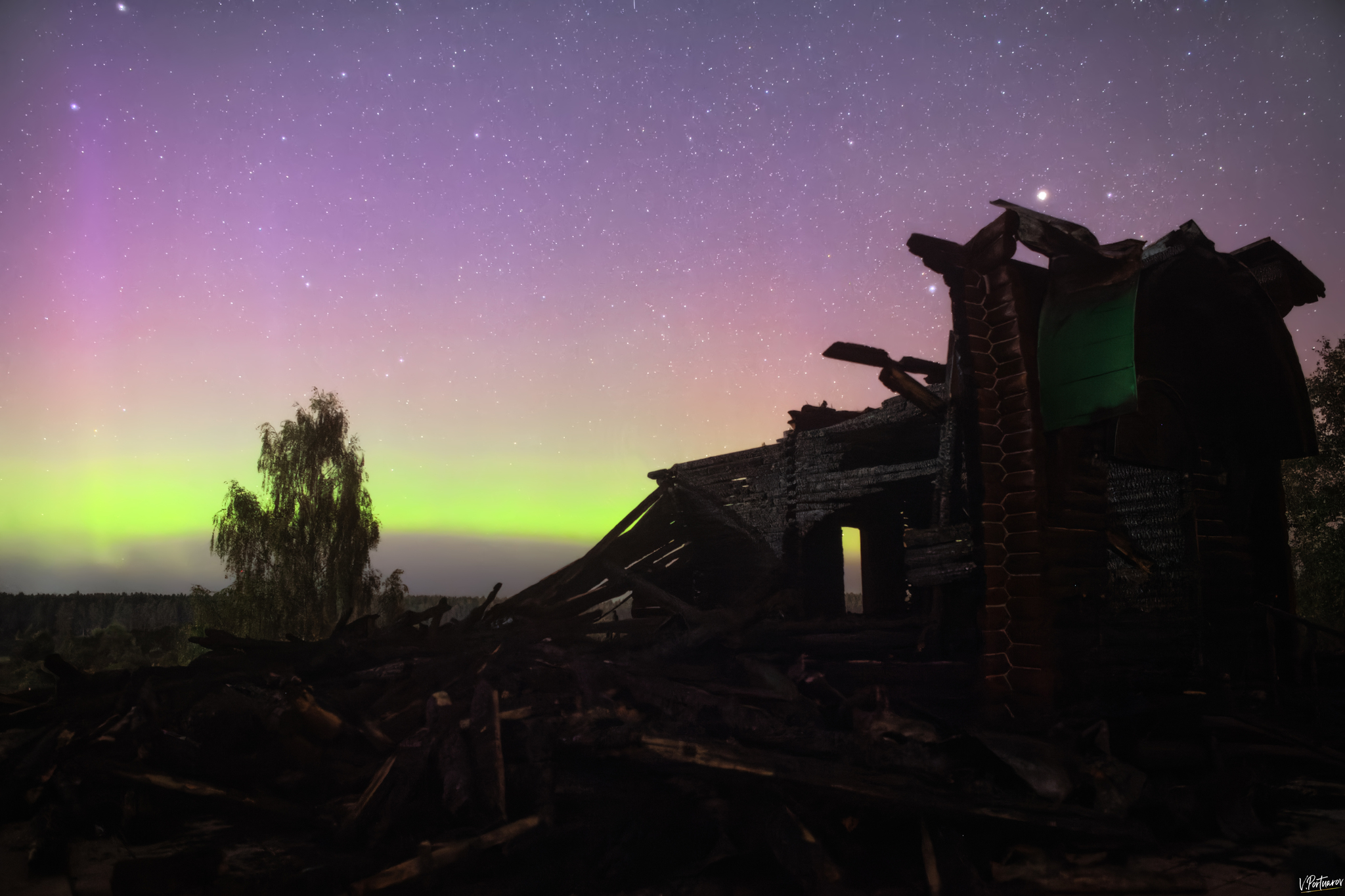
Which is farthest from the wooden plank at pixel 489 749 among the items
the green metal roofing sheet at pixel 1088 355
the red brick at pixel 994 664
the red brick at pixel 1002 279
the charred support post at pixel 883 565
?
the charred support post at pixel 883 565

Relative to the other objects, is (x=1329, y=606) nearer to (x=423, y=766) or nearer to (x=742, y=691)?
(x=742, y=691)

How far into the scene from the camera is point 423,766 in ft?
17.8

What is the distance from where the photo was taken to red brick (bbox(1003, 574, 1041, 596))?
21.0 feet

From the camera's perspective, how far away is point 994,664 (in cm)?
650

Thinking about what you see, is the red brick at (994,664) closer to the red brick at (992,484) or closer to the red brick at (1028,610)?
the red brick at (1028,610)

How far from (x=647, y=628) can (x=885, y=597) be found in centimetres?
560

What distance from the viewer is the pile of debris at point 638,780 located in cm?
448

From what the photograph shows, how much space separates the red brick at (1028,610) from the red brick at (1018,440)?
1473 millimetres

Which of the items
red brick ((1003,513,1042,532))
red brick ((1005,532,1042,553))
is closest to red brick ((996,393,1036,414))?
red brick ((1003,513,1042,532))

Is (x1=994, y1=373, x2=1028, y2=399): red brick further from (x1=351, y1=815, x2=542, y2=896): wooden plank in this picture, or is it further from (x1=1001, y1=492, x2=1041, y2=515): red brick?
(x1=351, y1=815, x2=542, y2=896): wooden plank

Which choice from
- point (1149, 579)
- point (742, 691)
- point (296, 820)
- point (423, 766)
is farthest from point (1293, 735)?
point (296, 820)

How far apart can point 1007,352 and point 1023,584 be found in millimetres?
2386

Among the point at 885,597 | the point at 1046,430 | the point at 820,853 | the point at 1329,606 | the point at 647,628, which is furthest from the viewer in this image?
the point at 1329,606

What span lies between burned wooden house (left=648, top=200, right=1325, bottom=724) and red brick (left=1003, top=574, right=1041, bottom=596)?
0.05 feet
